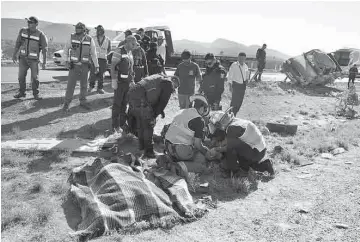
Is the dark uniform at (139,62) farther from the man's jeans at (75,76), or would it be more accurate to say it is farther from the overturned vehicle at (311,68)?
the overturned vehicle at (311,68)

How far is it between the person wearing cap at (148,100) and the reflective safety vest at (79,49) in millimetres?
2547

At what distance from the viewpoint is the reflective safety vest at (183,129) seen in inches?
201

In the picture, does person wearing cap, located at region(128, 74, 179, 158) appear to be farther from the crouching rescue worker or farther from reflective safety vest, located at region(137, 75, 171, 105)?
the crouching rescue worker

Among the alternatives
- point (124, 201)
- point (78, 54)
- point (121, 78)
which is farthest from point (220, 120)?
point (78, 54)

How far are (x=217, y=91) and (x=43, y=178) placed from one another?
4307mm

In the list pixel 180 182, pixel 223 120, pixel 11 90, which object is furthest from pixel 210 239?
pixel 11 90

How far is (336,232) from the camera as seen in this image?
12.3ft

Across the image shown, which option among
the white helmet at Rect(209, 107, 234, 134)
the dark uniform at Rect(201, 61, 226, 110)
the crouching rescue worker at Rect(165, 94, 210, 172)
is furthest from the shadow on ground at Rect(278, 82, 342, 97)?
the crouching rescue worker at Rect(165, 94, 210, 172)

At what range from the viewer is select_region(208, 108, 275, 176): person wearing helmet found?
15.8 feet

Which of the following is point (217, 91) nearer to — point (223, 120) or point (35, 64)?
point (223, 120)

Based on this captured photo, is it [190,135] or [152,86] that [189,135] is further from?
[152,86]

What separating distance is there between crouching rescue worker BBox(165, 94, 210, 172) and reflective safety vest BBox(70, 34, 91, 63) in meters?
3.42

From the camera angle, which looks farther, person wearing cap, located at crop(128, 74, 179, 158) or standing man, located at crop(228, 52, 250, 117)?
standing man, located at crop(228, 52, 250, 117)

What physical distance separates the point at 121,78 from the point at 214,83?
222 centimetres
